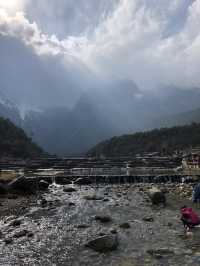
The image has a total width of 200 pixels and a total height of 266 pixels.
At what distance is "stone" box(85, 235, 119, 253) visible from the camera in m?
27.1

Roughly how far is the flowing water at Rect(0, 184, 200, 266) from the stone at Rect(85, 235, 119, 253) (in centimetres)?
42

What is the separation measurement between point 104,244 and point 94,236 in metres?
4.04

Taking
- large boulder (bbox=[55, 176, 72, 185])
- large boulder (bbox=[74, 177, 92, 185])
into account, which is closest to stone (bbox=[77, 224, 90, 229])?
large boulder (bbox=[74, 177, 92, 185])

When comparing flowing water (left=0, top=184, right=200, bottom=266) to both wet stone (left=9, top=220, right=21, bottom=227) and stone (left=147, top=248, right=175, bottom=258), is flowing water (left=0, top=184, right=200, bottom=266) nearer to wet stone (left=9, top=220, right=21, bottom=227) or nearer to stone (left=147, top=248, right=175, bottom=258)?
stone (left=147, top=248, right=175, bottom=258)

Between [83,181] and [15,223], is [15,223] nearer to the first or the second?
[15,223]

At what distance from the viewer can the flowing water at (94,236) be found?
2486 cm

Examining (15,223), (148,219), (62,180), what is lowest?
(148,219)

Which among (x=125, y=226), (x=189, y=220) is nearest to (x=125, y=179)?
(x=125, y=226)

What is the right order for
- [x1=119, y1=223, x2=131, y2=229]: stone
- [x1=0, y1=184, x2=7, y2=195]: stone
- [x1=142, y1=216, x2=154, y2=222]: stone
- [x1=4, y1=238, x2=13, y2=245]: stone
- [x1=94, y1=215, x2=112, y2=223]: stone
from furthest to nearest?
1. [x1=0, y1=184, x2=7, y2=195]: stone
2. [x1=94, y1=215, x2=112, y2=223]: stone
3. [x1=142, y1=216, x2=154, y2=222]: stone
4. [x1=119, y1=223, x2=131, y2=229]: stone
5. [x1=4, y1=238, x2=13, y2=245]: stone

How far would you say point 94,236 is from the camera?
31.4m

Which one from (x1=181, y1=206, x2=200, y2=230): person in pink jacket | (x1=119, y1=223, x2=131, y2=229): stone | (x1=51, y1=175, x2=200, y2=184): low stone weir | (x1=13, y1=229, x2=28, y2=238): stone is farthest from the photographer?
(x1=51, y1=175, x2=200, y2=184): low stone weir

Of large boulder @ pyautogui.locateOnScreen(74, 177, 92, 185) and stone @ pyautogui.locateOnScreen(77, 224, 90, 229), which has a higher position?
large boulder @ pyautogui.locateOnScreen(74, 177, 92, 185)

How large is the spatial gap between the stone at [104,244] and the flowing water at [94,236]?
42cm

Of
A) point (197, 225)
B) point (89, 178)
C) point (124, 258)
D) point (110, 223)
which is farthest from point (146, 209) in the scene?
point (89, 178)
